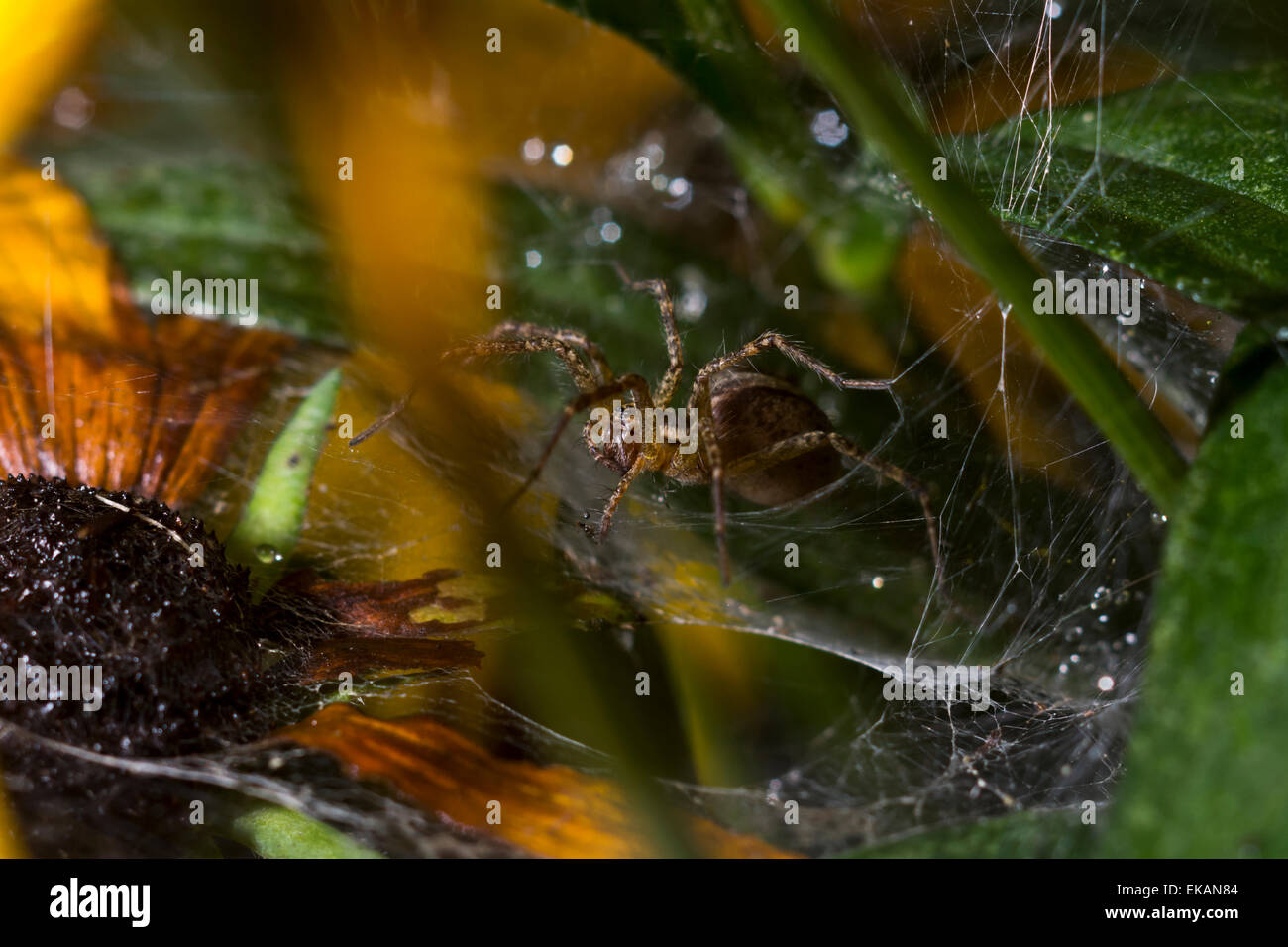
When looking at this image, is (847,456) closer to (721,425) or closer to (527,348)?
(721,425)

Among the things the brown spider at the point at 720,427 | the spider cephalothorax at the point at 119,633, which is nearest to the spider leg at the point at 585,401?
the brown spider at the point at 720,427

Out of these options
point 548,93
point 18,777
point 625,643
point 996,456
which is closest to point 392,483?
point 625,643

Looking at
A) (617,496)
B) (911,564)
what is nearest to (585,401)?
(617,496)

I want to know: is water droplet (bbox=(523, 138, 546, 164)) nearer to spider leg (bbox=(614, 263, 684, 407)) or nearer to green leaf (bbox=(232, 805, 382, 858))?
spider leg (bbox=(614, 263, 684, 407))

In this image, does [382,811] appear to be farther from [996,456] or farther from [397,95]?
[397,95]

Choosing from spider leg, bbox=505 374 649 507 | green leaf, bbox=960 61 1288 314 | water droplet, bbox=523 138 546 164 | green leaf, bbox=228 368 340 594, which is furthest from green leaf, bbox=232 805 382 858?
water droplet, bbox=523 138 546 164

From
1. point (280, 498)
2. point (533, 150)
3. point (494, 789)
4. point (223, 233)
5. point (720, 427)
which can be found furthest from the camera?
point (533, 150)

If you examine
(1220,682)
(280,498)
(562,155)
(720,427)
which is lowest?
(1220,682)
